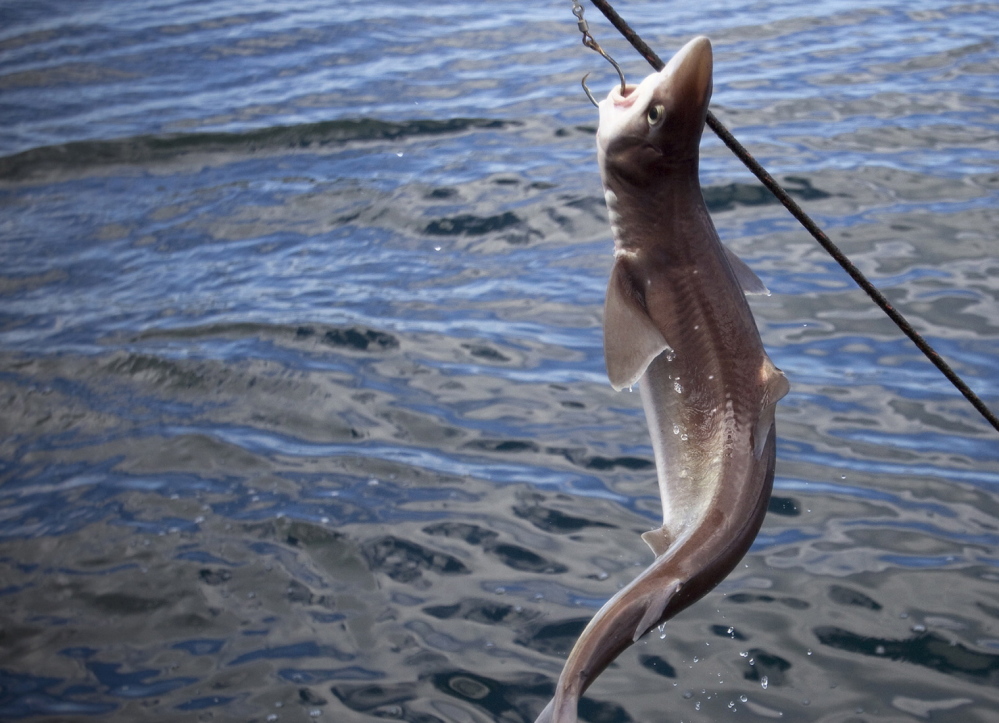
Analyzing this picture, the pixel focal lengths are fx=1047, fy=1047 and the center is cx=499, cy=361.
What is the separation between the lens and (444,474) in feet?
19.2

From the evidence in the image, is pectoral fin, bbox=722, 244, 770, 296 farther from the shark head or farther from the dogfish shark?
the shark head

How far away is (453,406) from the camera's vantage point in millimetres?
6484

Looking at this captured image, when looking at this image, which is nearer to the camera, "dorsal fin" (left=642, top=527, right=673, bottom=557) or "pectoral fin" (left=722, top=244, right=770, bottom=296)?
"dorsal fin" (left=642, top=527, right=673, bottom=557)

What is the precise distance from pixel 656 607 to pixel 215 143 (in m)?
9.83

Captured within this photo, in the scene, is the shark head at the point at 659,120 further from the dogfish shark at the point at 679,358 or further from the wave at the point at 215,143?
the wave at the point at 215,143

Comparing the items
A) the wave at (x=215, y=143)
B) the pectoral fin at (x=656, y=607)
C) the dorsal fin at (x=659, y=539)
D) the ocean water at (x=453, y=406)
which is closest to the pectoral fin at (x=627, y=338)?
the dorsal fin at (x=659, y=539)

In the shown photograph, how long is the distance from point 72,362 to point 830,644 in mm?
5598

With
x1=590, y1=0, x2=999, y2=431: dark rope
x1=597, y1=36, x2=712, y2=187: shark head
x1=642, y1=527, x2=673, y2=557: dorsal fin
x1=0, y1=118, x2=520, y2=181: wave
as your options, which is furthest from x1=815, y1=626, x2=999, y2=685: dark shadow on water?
x1=0, y1=118, x2=520, y2=181: wave

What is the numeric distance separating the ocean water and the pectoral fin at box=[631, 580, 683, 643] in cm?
198

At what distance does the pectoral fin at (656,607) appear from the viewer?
2.46 metres

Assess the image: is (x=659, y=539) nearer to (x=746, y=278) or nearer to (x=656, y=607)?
(x=656, y=607)

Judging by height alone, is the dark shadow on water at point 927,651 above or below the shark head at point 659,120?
below

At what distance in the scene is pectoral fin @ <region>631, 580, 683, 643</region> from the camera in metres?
2.46

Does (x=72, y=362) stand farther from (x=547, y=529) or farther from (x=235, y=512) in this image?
(x=547, y=529)
